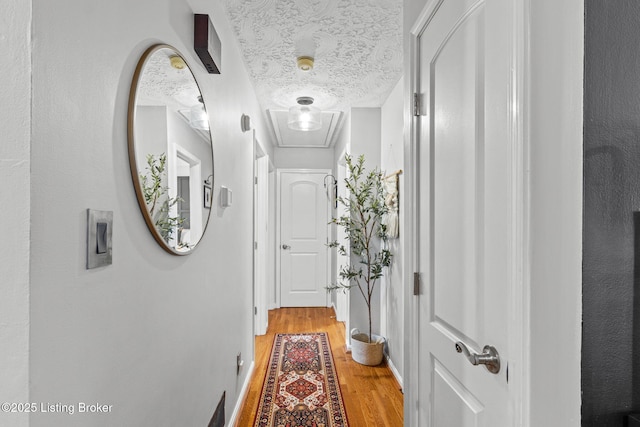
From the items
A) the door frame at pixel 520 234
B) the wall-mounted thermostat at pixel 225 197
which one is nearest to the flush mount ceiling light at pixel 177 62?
the wall-mounted thermostat at pixel 225 197

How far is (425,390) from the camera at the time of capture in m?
1.37

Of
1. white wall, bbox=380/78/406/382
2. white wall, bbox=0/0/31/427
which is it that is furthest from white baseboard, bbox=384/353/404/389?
white wall, bbox=0/0/31/427

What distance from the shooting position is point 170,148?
120cm

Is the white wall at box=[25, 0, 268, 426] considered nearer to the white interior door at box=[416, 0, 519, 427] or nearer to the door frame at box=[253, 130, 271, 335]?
the white interior door at box=[416, 0, 519, 427]

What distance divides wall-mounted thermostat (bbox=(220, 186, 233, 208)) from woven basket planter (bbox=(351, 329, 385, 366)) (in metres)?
1.84

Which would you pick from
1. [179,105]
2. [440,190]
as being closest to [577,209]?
[440,190]

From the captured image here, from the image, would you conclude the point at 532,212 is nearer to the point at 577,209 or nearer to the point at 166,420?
the point at 577,209

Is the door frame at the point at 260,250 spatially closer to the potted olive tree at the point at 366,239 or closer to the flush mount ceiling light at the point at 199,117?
the potted olive tree at the point at 366,239

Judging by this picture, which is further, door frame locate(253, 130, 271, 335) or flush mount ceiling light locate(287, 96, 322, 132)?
door frame locate(253, 130, 271, 335)

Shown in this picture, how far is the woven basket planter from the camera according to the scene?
3.11m

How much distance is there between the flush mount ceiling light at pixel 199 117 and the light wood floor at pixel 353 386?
180 centimetres

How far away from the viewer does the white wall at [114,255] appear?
0.65 m

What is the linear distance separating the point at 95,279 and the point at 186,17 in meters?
1.08

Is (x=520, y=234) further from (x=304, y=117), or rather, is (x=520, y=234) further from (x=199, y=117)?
(x=304, y=117)
